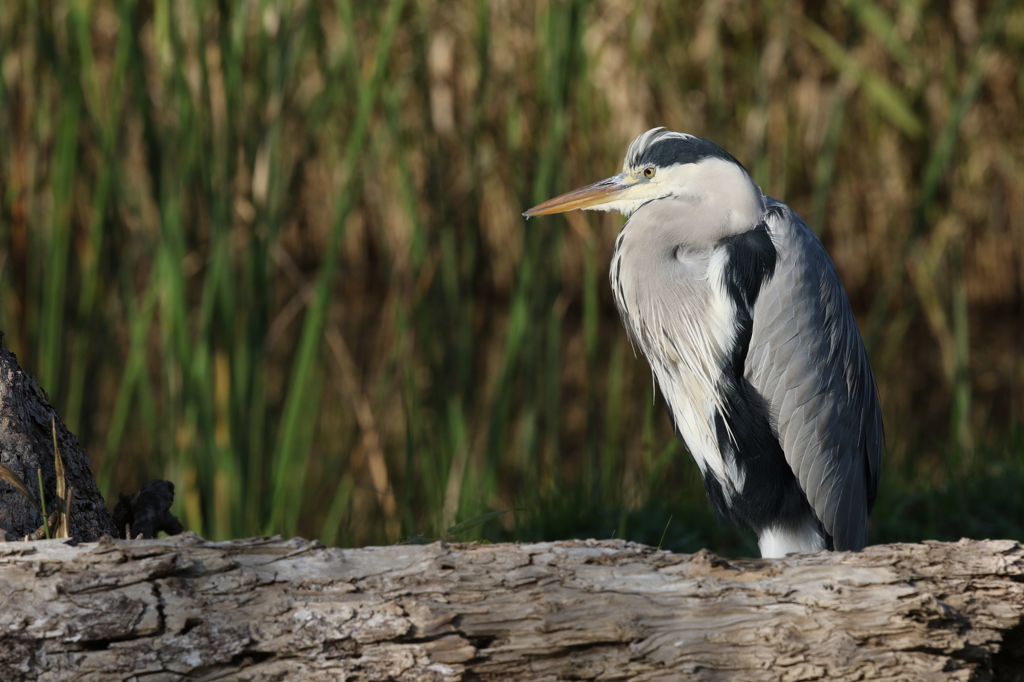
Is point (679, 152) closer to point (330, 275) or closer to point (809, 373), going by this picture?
point (809, 373)

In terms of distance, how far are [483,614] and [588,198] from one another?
139 cm

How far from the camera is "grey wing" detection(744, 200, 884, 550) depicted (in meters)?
2.42

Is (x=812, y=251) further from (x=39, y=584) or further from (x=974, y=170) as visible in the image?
(x=974, y=170)

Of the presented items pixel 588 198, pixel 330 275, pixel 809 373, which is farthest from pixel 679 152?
pixel 330 275

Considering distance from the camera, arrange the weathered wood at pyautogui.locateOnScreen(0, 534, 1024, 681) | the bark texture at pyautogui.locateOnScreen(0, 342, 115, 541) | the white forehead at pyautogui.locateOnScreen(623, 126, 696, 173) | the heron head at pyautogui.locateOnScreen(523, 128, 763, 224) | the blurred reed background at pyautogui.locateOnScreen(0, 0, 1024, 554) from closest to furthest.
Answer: the weathered wood at pyautogui.locateOnScreen(0, 534, 1024, 681)
the bark texture at pyautogui.locateOnScreen(0, 342, 115, 541)
the heron head at pyautogui.locateOnScreen(523, 128, 763, 224)
the white forehead at pyautogui.locateOnScreen(623, 126, 696, 173)
the blurred reed background at pyautogui.locateOnScreen(0, 0, 1024, 554)

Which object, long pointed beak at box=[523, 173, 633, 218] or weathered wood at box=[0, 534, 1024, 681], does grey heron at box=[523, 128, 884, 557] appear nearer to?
long pointed beak at box=[523, 173, 633, 218]

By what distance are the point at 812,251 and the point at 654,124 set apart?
3831 millimetres

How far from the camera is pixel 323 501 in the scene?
16.1ft

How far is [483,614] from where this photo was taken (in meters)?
1.45

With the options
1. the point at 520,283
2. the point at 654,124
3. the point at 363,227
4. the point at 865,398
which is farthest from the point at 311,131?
the point at 363,227

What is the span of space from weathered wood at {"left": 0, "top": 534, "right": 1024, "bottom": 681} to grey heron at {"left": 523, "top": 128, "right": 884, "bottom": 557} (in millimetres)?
936

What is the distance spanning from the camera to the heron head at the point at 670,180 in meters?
2.38

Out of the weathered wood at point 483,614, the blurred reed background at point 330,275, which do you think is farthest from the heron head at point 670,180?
the weathered wood at point 483,614


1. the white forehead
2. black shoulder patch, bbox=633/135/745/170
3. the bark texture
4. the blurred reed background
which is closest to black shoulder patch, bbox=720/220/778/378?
black shoulder patch, bbox=633/135/745/170
